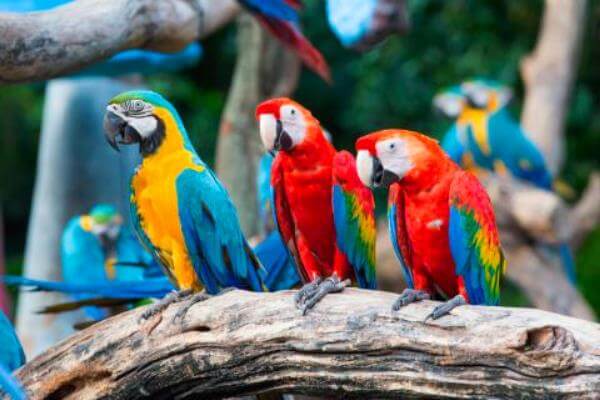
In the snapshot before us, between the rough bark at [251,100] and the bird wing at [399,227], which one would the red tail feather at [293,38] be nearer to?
the bird wing at [399,227]

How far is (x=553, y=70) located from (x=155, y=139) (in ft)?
7.67

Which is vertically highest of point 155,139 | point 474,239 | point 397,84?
point 397,84

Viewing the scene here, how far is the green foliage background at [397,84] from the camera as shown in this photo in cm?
491

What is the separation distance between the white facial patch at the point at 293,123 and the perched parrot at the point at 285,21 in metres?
0.61

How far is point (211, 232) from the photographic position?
1622mm

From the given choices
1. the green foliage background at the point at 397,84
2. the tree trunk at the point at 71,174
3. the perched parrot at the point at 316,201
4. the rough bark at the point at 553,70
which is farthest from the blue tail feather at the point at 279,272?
the green foliage background at the point at 397,84

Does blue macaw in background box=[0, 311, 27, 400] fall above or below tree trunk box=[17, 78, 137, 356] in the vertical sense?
below

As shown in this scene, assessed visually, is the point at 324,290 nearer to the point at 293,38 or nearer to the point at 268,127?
the point at 268,127

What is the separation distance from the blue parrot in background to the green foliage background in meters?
0.93

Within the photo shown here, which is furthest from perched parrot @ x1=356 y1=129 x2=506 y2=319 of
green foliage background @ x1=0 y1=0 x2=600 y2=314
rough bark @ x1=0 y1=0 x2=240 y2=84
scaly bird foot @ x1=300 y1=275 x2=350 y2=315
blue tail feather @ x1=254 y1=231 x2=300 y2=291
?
green foliage background @ x1=0 y1=0 x2=600 y2=314

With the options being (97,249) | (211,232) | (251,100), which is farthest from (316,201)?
(251,100)

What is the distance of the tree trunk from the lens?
344 cm

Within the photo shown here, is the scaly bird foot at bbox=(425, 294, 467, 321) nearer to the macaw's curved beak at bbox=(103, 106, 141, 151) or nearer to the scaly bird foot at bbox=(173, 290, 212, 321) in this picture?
the scaly bird foot at bbox=(173, 290, 212, 321)

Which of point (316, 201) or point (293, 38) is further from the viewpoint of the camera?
point (293, 38)
